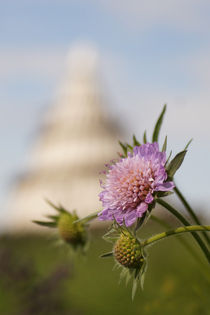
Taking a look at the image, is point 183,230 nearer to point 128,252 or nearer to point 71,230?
point 128,252

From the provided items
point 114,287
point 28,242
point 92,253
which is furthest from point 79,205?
point 114,287

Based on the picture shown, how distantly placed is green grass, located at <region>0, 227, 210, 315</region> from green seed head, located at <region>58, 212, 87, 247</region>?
4 centimetres

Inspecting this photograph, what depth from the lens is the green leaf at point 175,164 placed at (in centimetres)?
96

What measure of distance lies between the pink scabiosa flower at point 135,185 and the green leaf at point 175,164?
0.01m

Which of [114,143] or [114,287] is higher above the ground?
[114,143]

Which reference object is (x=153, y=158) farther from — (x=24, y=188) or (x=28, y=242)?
(x=24, y=188)

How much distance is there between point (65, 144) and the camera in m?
9.84

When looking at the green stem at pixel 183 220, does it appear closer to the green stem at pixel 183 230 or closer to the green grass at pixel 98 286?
the green stem at pixel 183 230

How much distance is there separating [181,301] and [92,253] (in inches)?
115

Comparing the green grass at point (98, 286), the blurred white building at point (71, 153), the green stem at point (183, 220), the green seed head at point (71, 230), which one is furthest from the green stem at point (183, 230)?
the blurred white building at point (71, 153)

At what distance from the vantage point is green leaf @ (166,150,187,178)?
0.96 metres

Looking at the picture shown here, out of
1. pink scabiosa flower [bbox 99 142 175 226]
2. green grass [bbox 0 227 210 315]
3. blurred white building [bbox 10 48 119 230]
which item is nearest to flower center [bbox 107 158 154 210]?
pink scabiosa flower [bbox 99 142 175 226]

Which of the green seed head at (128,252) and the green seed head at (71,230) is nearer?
the green seed head at (128,252)

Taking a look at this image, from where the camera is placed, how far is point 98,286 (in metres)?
4.04
